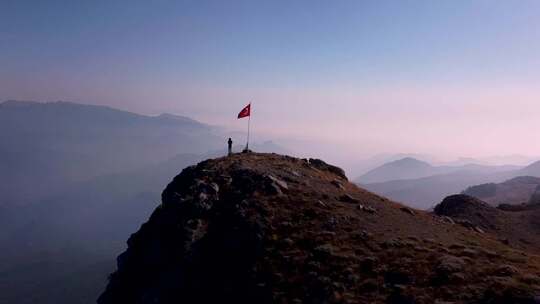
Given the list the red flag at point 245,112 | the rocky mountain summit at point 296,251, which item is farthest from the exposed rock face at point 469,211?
the red flag at point 245,112

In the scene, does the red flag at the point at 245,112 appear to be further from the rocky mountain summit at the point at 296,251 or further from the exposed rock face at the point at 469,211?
the exposed rock face at the point at 469,211

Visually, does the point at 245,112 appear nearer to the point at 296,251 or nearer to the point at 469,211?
the point at 296,251

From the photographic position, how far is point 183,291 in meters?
37.3

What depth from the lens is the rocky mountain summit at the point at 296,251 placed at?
96.8 feet

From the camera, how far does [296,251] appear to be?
35.9 m

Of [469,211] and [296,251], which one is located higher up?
[296,251]

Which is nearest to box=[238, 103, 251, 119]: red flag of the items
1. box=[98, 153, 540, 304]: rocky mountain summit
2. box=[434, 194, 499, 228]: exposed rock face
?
box=[98, 153, 540, 304]: rocky mountain summit

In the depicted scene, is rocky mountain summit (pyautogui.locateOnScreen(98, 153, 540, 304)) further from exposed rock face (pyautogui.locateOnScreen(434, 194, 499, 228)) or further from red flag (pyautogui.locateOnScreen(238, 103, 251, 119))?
exposed rock face (pyautogui.locateOnScreen(434, 194, 499, 228))

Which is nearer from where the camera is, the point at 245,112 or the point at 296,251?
the point at 296,251

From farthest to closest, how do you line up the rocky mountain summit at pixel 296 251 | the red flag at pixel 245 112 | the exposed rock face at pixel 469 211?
the exposed rock face at pixel 469 211, the red flag at pixel 245 112, the rocky mountain summit at pixel 296 251

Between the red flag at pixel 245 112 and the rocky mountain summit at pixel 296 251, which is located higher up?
the red flag at pixel 245 112

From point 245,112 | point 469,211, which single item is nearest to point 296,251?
point 245,112

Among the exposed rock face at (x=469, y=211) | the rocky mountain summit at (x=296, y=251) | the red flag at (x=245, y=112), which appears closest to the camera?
the rocky mountain summit at (x=296, y=251)

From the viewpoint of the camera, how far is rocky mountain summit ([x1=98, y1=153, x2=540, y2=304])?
29500mm
